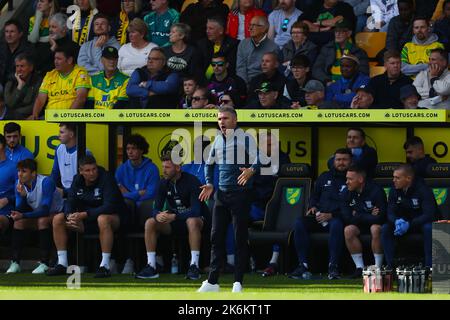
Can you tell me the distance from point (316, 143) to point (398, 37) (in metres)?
2.05

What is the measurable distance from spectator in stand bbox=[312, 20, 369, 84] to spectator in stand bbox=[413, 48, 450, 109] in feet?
3.01

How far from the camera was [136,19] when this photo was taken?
2092cm

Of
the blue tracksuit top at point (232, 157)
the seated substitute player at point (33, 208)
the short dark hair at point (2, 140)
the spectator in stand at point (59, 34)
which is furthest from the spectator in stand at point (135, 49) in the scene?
the blue tracksuit top at point (232, 157)

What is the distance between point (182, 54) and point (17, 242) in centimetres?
355

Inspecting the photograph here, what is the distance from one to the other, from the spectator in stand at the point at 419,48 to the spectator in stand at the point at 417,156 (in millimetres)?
1621

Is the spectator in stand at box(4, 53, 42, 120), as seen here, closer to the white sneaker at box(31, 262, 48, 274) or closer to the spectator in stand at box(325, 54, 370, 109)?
the white sneaker at box(31, 262, 48, 274)

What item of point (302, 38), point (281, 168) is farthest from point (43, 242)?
point (302, 38)

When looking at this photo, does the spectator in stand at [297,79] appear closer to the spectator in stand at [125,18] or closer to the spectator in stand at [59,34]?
the spectator in stand at [125,18]

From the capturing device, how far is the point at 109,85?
2027cm

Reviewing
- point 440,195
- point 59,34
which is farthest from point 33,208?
point 440,195

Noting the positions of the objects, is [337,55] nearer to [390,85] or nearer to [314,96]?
[314,96]

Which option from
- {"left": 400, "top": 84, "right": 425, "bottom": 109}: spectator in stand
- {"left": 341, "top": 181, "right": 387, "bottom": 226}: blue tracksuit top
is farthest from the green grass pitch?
{"left": 400, "top": 84, "right": 425, "bottom": 109}: spectator in stand

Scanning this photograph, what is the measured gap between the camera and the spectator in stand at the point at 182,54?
2005 centimetres
